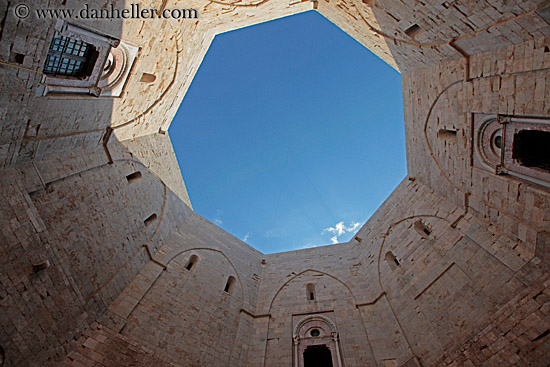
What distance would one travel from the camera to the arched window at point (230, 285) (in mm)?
10864

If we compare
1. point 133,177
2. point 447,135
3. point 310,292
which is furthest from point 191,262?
point 447,135

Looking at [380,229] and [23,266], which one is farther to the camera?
[380,229]

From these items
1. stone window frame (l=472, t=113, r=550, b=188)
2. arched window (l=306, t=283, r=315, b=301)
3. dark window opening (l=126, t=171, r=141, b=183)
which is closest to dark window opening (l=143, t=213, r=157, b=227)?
dark window opening (l=126, t=171, r=141, b=183)

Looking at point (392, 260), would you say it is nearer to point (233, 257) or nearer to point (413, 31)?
point (233, 257)

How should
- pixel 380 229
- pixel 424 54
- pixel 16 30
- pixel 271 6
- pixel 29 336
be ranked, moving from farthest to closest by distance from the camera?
pixel 380 229
pixel 271 6
pixel 424 54
pixel 29 336
pixel 16 30

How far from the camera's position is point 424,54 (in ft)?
28.3

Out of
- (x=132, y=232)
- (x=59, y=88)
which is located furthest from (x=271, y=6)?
(x=132, y=232)

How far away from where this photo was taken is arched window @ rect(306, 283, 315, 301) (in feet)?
35.9

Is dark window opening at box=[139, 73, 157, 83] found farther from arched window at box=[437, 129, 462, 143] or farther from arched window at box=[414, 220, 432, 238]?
arched window at box=[414, 220, 432, 238]

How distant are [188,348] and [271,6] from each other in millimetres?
10680

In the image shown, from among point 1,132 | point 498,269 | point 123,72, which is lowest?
point 1,132

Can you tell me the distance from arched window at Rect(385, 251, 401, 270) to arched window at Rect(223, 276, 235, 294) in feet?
19.0

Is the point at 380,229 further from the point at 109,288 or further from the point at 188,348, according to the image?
the point at 109,288

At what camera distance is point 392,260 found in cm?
1020
